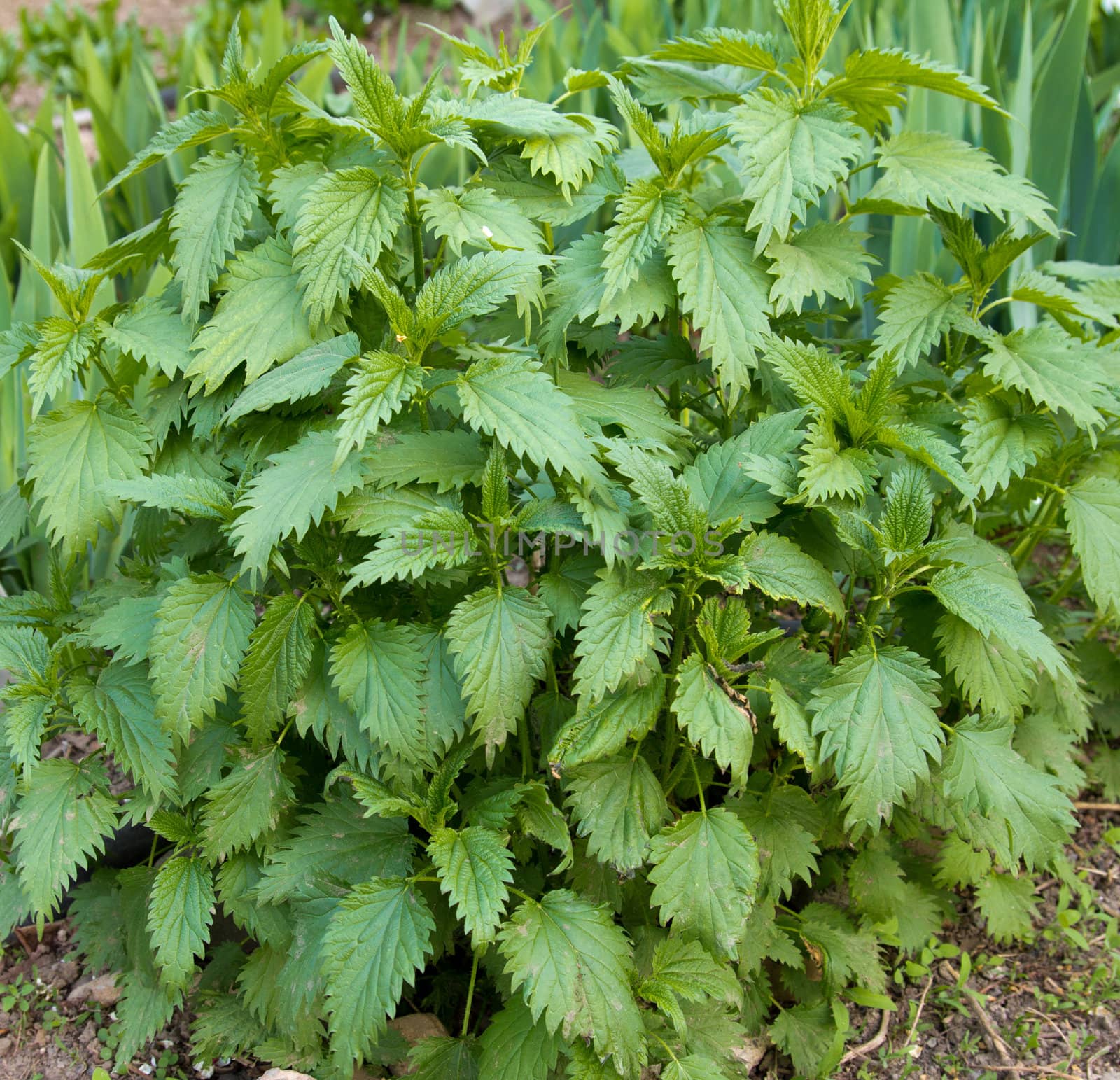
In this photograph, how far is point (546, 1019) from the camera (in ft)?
4.80

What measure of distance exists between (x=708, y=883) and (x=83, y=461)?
1.13m

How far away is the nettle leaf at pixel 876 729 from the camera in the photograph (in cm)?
151

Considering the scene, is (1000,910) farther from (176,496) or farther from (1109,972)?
(176,496)

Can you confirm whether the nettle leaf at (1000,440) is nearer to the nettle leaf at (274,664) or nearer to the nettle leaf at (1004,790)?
the nettle leaf at (1004,790)

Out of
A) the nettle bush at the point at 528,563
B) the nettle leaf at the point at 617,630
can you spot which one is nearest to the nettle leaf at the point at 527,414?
the nettle bush at the point at 528,563

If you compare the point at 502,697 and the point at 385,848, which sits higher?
the point at 502,697

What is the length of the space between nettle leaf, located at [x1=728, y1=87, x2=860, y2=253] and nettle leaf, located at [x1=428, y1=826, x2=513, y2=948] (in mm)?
959

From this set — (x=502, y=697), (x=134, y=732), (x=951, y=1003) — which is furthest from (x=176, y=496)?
(x=951, y=1003)

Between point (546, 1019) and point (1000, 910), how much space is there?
3.51 feet

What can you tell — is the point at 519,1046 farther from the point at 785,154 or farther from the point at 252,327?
the point at 785,154

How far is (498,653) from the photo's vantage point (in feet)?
4.86

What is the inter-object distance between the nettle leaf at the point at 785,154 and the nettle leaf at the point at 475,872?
3.14 ft

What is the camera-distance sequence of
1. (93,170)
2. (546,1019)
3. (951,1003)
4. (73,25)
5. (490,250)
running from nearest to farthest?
(546,1019)
(490,250)
(951,1003)
(93,170)
(73,25)

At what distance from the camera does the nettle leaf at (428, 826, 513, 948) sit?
146 cm
